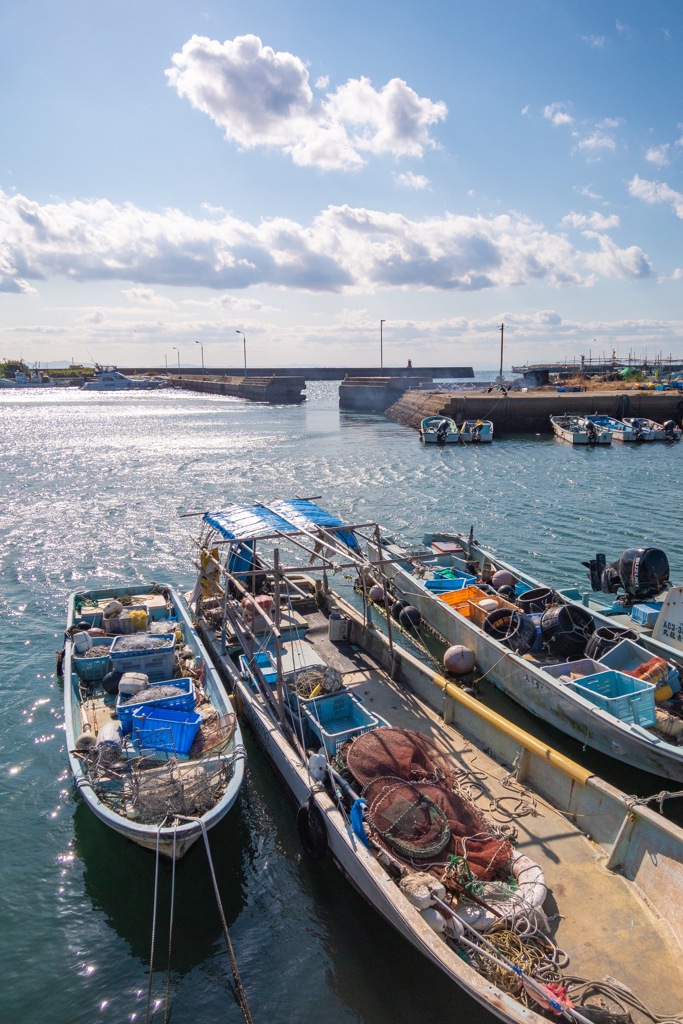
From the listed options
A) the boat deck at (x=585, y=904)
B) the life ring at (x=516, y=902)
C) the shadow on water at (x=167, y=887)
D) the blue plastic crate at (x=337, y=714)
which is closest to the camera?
the boat deck at (x=585, y=904)

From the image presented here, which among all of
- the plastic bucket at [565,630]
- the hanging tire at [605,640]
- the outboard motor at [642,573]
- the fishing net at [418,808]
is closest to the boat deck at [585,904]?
the fishing net at [418,808]

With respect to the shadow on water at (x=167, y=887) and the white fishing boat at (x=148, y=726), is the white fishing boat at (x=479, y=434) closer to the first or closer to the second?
the white fishing boat at (x=148, y=726)

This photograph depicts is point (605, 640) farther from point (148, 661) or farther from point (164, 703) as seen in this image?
point (148, 661)

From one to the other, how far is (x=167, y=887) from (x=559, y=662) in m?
10.1

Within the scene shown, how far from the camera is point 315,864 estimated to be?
1115cm

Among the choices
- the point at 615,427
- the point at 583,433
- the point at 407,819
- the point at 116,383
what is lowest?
the point at 407,819

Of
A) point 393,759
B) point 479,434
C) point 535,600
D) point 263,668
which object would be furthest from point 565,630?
point 479,434

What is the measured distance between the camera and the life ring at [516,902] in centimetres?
844

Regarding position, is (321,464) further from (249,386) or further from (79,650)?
(249,386)

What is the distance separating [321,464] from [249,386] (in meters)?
78.6

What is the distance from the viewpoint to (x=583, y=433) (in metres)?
60.3

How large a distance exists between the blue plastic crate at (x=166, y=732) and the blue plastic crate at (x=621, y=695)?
8.26 meters

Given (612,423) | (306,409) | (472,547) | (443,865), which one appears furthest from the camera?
(306,409)

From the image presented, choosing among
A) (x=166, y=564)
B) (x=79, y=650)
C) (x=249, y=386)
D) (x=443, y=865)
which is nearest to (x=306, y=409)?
(x=249, y=386)
